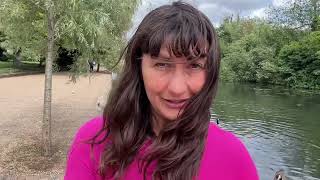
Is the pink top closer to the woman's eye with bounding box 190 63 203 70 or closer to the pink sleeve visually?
the pink sleeve

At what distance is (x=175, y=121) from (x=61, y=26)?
8.66 meters

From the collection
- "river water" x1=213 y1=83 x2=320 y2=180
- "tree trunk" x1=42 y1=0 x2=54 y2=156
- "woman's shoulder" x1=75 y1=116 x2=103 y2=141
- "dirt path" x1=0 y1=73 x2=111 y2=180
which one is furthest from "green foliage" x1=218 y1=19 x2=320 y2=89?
"woman's shoulder" x1=75 y1=116 x2=103 y2=141

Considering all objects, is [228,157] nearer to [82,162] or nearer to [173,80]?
[173,80]

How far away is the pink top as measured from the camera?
128 cm

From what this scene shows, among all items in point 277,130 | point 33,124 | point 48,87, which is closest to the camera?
point 48,87

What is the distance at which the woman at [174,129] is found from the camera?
129cm

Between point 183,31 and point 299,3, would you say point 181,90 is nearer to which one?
point 183,31

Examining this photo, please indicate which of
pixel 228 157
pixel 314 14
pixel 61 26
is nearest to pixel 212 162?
pixel 228 157

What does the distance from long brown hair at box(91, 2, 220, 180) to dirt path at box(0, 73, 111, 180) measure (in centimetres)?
138

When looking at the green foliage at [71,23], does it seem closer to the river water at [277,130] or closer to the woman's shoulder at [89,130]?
the river water at [277,130]

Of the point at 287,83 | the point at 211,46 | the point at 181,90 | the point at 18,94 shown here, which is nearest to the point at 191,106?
the point at 181,90

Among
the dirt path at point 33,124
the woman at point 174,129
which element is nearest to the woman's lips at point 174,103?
the woman at point 174,129

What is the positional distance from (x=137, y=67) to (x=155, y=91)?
0.42ft

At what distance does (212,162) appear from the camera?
A: 1288mm
